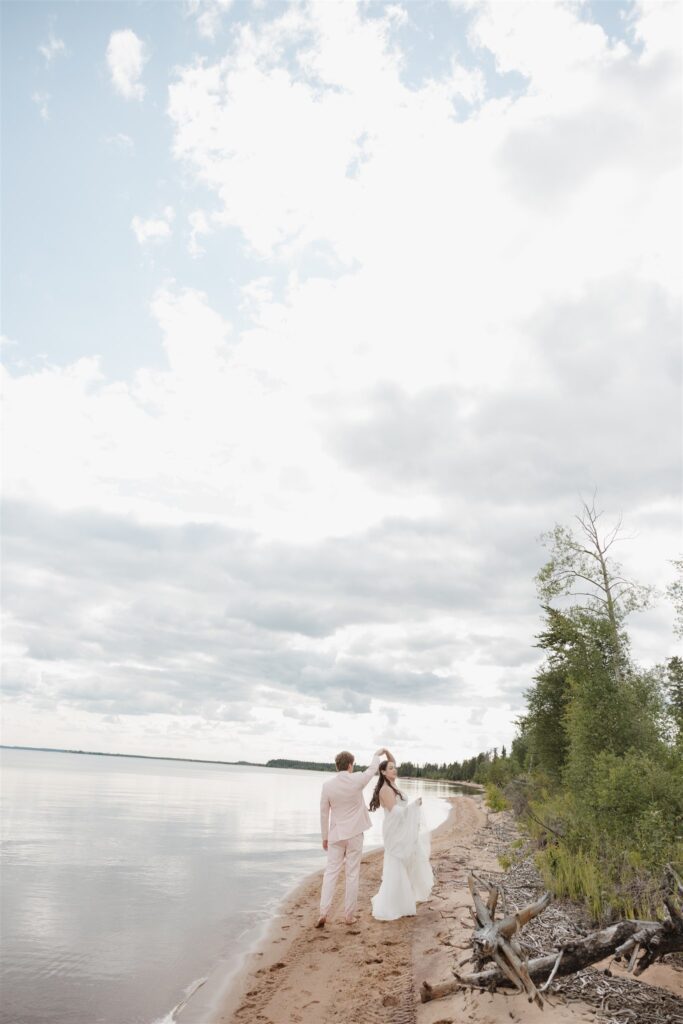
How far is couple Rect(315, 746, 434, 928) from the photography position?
1038cm

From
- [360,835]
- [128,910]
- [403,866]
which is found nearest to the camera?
[360,835]

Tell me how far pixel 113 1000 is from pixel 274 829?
2629 centimetres

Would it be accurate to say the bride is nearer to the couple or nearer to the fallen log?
the couple

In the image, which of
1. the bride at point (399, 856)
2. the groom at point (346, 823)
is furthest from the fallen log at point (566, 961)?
the bride at point (399, 856)

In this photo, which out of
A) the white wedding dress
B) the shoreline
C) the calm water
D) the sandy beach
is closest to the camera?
the sandy beach

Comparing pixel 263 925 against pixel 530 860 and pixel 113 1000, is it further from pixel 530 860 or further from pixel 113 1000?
pixel 530 860

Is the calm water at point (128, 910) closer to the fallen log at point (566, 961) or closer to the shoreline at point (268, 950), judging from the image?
the shoreline at point (268, 950)

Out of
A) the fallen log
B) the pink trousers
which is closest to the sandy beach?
the fallen log

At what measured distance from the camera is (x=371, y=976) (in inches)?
307

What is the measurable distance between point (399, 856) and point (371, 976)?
3211 mm

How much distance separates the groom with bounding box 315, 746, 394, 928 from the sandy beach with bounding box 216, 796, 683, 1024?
19.3 inches

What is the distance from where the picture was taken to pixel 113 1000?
8234 mm

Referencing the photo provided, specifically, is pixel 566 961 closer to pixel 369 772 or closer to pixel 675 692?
→ pixel 369 772

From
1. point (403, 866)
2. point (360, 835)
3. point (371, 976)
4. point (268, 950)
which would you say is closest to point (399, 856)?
point (403, 866)
